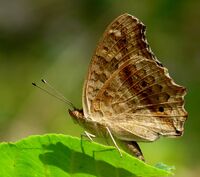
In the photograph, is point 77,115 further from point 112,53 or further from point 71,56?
point 71,56

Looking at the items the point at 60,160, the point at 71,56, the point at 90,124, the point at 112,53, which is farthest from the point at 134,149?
the point at 71,56

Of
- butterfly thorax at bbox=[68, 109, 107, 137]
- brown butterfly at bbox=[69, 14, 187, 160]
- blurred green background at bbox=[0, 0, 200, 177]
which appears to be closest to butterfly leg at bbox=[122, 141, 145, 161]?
brown butterfly at bbox=[69, 14, 187, 160]

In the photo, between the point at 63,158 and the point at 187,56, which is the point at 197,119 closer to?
the point at 187,56

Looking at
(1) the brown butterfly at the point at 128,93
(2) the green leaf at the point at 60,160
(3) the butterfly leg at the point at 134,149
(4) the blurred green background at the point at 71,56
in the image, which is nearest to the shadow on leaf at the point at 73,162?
(2) the green leaf at the point at 60,160

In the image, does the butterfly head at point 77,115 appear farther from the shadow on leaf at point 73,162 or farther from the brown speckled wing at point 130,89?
the shadow on leaf at point 73,162

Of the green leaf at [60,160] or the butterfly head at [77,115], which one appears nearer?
the green leaf at [60,160]

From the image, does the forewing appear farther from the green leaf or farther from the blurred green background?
the blurred green background

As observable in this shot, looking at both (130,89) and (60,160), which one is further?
(130,89)
